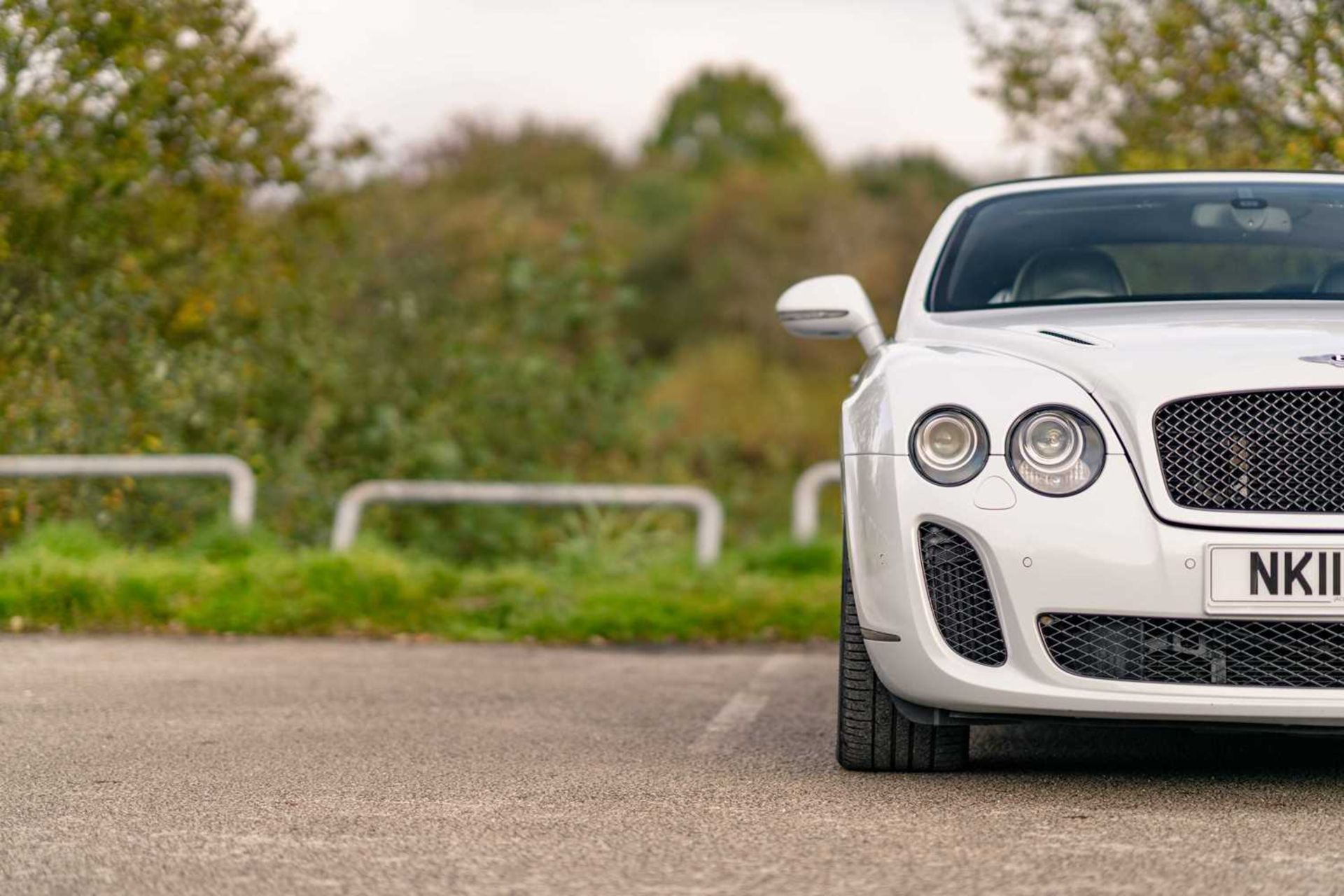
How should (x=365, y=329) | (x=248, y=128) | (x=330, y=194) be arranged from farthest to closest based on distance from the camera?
(x=365, y=329) < (x=330, y=194) < (x=248, y=128)

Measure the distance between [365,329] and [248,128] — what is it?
2.70 m

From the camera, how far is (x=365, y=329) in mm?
14203

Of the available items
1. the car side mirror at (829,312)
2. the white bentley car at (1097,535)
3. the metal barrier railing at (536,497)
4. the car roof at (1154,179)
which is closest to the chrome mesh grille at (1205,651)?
the white bentley car at (1097,535)

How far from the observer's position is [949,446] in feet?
14.6

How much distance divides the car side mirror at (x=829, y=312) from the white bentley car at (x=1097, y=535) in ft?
2.77

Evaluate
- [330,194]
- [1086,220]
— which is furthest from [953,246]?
[330,194]

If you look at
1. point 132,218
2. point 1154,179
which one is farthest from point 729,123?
point 1154,179

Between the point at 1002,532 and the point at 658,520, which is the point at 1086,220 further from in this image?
the point at 658,520

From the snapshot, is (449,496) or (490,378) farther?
(490,378)

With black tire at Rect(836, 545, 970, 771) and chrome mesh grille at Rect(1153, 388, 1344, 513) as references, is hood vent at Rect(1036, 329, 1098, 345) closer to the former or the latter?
chrome mesh grille at Rect(1153, 388, 1344, 513)

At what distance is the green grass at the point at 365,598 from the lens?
8.65m

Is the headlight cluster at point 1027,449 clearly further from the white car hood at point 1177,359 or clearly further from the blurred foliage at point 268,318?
the blurred foliage at point 268,318

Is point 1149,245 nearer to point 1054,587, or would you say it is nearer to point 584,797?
point 1054,587

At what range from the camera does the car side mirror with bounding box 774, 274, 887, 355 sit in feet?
18.7
